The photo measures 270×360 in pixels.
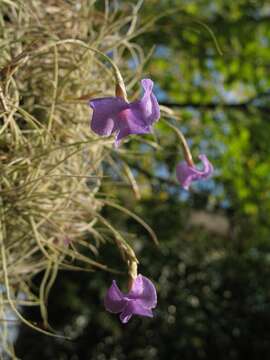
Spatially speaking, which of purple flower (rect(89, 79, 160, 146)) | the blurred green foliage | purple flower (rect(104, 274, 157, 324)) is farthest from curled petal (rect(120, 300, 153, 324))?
the blurred green foliage

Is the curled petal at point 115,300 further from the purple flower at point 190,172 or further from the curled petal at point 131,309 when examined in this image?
the purple flower at point 190,172

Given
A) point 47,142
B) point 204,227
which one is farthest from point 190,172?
point 204,227

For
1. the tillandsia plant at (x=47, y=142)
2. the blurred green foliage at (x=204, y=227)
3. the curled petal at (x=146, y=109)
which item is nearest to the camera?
the curled petal at (x=146, y=109)

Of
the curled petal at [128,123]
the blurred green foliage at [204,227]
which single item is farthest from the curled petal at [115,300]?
the blurred green foliage at [204,227]

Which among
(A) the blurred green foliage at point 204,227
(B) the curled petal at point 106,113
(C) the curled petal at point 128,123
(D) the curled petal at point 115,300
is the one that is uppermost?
(B) the curled petal at point 106,113

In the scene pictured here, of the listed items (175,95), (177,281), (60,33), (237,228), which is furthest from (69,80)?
(177,281)

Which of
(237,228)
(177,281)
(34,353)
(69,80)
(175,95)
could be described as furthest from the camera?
(34,353)

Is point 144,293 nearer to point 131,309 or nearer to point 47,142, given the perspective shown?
point 131,309

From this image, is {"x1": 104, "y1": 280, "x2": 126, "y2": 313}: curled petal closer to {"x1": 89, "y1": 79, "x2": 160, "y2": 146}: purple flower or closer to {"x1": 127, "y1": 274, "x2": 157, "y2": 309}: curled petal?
{"x1": 127, "y1": 274, "x2": 157, "y2": 309}: curled petal

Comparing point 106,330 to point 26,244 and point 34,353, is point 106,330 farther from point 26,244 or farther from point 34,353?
point 26,244
